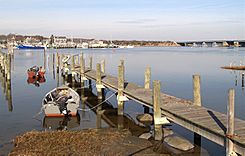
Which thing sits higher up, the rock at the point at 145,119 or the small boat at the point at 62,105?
the small boat at the point at 62,105

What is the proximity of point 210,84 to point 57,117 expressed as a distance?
21.1m

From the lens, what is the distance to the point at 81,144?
13.3 m

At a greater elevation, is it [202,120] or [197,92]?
[197,92]

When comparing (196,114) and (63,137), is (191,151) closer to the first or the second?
(196,114)

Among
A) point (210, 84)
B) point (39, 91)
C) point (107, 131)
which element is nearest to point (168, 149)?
point (107, 131)

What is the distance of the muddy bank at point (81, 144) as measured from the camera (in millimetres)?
12539

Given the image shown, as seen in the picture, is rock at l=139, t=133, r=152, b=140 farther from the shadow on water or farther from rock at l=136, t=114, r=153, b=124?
rock at l=136, t=114, r=153, b=124

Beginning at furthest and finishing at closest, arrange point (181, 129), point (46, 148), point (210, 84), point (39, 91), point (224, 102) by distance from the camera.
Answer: point (210, 84) < point (39, 91) < point (224, 102) < point (181, 129) < point (46, 148)

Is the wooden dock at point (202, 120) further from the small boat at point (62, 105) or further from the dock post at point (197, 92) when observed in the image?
the small boat at point (62, 105)

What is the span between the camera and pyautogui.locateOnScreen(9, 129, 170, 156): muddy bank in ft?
41.1

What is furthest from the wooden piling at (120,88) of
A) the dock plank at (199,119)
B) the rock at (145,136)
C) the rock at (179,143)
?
the rock at (179,143)

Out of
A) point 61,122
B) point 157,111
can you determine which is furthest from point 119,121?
point 157,111

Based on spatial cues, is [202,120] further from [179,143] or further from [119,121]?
[119,121]

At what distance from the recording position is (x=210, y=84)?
35812 mm
